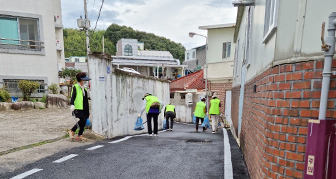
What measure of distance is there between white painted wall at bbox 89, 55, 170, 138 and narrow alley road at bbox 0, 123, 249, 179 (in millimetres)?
933

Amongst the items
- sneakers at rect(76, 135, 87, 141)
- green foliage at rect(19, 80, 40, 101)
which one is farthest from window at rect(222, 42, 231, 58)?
green foliage at rect(19, 80, 40, 101)

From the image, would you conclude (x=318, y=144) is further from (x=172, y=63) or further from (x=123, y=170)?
(x=172, y=63)

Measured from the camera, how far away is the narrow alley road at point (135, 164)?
3.31m

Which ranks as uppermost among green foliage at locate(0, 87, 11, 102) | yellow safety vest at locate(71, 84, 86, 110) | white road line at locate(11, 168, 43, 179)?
yellow safety vest at locate(71, 84, 86, 110)

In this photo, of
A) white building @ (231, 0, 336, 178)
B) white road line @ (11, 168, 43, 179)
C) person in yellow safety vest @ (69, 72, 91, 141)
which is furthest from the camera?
person in yellow safety vest @ (69, 72, 91, 141)

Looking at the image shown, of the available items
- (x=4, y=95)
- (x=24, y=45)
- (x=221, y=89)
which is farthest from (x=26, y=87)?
A: (x=221, y=89)

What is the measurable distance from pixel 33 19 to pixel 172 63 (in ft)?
67.5

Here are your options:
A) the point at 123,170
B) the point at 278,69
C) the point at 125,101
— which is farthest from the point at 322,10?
the point at 125,101

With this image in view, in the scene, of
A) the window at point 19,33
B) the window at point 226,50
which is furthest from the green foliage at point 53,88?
the window at point 226,50

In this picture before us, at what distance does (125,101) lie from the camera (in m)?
6.88

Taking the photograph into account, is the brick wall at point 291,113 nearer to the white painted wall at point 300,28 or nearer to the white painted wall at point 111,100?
the white painted wall at point 300,28

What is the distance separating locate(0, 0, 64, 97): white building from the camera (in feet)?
38.1

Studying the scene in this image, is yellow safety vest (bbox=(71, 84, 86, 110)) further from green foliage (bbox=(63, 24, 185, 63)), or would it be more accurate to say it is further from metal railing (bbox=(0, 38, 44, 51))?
green foliage (bbox=(63, 24, 185, 63))

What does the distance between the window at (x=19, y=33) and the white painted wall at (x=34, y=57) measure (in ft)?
1.32
